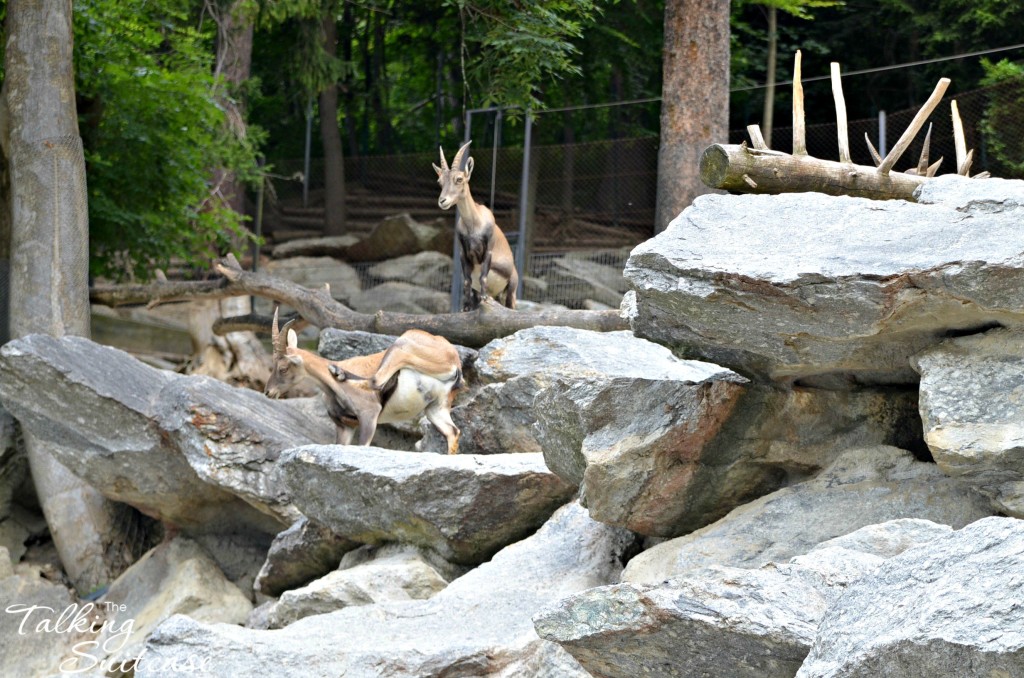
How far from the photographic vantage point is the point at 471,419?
31.0 feet

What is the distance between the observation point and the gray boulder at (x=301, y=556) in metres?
8.23

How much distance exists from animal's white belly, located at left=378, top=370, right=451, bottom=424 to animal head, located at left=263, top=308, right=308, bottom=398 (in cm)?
74

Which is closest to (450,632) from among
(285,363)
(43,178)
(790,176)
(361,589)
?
(361,589)

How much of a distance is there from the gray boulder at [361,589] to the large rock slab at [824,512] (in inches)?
70.3

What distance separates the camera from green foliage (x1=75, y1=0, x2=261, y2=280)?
12.9 meters

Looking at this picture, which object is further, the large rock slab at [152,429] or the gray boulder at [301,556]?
the large rock slab at [152,429]

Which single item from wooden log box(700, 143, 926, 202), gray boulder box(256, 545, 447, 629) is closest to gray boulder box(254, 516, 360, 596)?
gray boulder box(256, 545, 447, 629)

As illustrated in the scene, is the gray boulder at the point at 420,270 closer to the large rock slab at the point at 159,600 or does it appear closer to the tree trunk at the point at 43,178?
the tree trunk at the point at 43,178

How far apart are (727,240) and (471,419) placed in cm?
450

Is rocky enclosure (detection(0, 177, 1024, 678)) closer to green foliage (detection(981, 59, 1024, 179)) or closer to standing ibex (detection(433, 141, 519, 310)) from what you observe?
standing ibex (detection(433, 141, 519, 310))

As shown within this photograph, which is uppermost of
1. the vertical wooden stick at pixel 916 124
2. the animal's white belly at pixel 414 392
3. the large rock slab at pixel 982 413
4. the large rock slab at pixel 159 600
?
the vertical wooden stick at pixel 916 124

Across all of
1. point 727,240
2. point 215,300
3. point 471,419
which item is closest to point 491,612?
point 727,240

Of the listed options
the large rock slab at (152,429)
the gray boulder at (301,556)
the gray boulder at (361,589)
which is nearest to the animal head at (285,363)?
the large rock slab at (152,429)

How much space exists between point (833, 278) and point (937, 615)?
167 centimetres
